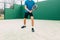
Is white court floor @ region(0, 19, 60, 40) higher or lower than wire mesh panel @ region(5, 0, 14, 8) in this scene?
lower

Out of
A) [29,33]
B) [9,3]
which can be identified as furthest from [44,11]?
[29,33]

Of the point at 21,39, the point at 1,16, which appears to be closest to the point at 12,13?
the point at 1,16

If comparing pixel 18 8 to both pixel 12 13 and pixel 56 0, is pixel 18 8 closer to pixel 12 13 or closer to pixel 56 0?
pixel 12 13

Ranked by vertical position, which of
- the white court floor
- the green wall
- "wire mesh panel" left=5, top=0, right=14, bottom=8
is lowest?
the white court floor

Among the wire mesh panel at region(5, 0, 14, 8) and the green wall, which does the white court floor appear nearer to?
the green wall

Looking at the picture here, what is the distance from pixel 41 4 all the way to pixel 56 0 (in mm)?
1509

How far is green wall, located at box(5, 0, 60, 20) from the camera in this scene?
9723 millimetres

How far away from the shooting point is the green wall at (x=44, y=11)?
31.9ft

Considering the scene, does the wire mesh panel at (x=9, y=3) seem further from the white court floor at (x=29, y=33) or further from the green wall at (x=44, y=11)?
the white court floor at (x=29, y=33)

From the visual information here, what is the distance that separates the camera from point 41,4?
1095 centimetres

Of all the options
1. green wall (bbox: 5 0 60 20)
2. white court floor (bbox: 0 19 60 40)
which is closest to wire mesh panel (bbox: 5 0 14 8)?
green wall (bbox: 5 0 60 20)

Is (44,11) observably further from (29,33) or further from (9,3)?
(29,33)

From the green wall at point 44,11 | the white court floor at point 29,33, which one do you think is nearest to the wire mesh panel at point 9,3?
the green wall at point 44,11

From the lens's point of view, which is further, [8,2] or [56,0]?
[8,2]
